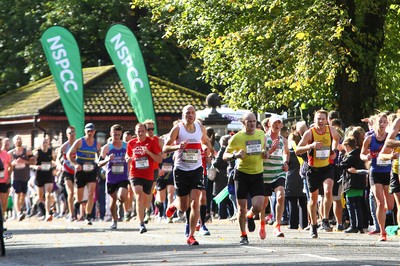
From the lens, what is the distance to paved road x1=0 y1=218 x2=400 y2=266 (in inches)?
598

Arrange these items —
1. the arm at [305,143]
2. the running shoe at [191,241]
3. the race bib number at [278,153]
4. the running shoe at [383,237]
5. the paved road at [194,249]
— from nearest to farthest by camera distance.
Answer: the paved road at [194,249], the running shoe at [191,241], the running shoe at [383,237], the arm at [305,143], the race bib number at [278,153]

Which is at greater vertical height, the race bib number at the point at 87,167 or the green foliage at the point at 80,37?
the green foliage at the point at 80,37

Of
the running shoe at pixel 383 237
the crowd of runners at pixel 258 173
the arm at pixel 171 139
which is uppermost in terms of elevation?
the arm at pixel 171 139

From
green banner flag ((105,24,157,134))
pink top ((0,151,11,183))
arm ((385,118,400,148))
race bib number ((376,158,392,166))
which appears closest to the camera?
arm ((385,118,400,148))

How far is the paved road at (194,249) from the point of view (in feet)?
49.9

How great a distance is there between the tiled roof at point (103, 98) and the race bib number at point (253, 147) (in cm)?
2982

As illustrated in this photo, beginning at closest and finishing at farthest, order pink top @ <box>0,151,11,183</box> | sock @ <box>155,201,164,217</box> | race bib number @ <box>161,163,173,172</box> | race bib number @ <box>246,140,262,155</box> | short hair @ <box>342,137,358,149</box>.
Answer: race bib number @ <box>246,140,262,155</box>
short hair @ <box>342,137,358,149</box>
pink top @ <box>0,151,11,183</box>
race bib number @ <box>161,163,173,172</box>
sock @ <box>155,201,164,217</box>

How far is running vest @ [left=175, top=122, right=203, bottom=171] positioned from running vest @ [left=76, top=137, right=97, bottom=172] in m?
7.90

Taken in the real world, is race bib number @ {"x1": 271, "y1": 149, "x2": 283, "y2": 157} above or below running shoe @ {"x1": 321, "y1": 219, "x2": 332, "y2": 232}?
above

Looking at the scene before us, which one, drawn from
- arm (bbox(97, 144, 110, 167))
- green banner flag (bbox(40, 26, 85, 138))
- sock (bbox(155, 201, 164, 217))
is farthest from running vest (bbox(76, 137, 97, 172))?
green banner flag (bbox(40, 26, 85, 138))

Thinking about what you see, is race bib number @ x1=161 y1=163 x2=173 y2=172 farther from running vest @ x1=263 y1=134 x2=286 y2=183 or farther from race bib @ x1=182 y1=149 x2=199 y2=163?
race bib @ x1=182 y1=149 x2=199 y2=163

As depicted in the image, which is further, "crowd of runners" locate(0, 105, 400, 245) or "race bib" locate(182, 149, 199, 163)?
"race bib" locate(182, 149, 199, 163)

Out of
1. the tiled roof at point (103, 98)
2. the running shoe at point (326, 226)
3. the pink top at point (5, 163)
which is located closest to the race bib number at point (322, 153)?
the running shoe at point (326, 226)

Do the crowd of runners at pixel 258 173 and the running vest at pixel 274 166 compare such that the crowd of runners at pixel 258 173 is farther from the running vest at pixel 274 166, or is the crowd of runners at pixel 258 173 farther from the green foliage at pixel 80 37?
the green foliage at pixel 80 37
